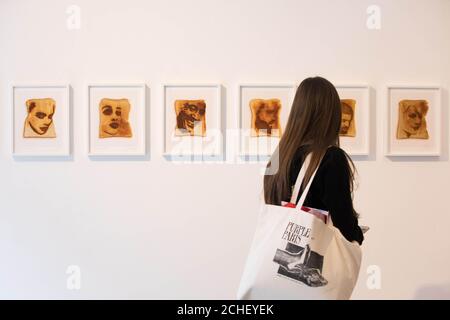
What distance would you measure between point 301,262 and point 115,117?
1.19m

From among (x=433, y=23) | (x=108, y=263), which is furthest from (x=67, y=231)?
(x=433, y=23)

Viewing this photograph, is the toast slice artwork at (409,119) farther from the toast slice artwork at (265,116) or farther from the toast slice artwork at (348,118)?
the toast slice artwork at (265,116)

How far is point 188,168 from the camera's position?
1.86 metres

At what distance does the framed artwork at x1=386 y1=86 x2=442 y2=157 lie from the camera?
1855mm

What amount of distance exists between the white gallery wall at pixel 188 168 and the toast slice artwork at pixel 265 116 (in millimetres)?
95

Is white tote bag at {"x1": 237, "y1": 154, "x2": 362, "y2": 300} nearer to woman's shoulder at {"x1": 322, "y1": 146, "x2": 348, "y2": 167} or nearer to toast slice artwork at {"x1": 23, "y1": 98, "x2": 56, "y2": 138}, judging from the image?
woman's shoulder at {"x1": 322, "y1": 146, "x2": 348, "y2": 167}

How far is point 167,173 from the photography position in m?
1.86

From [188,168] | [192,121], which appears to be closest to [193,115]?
[192,121]

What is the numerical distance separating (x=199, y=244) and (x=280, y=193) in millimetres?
838

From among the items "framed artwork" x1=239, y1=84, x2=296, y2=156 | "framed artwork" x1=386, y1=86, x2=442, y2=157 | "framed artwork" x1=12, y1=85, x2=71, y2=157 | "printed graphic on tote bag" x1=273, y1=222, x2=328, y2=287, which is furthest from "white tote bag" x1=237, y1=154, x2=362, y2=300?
"framed artwork" x1=12, y1=85, x2=71, y2=157

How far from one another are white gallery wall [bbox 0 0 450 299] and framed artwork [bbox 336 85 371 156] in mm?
52

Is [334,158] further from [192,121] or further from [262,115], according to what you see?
[192,121]

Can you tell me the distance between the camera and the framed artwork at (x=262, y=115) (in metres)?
1.83

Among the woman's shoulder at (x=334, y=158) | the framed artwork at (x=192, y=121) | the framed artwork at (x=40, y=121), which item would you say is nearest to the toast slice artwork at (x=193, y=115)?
the framed artwork at (x=192, y=121)
